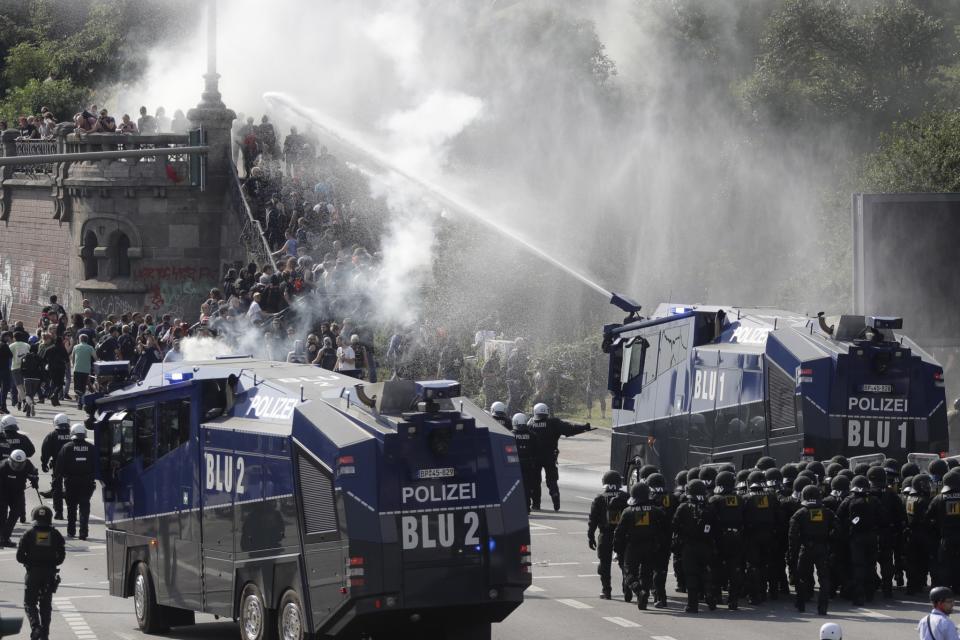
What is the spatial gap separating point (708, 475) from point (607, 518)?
1.58 m

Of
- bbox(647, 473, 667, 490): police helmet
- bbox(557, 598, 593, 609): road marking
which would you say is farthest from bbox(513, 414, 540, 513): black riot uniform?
bbox(647, 473, 667, 490): police helmet

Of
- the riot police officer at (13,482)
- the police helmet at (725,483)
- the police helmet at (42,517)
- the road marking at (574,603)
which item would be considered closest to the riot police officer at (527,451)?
the road marking at (574,603)

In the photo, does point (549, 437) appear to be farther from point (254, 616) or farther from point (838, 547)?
point (254, 616)

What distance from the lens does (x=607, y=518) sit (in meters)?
18.8

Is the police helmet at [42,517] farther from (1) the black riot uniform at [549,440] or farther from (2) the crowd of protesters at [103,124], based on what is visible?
(2) the crowd of protesters at [103,124]

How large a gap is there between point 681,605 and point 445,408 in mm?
5489

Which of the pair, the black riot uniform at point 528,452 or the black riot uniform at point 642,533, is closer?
the black riot uniform at point 642,533

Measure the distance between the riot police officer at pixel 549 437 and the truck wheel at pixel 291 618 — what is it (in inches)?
419

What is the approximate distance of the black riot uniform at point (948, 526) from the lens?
18672 millimetres

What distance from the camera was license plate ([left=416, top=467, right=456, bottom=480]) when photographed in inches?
561

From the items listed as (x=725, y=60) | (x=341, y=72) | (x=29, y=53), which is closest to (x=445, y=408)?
(x=341, y=72)

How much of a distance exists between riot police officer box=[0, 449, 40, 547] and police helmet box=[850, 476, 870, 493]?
11303 millimetres

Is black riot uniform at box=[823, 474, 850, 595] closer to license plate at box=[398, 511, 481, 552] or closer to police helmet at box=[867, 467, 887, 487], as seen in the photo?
police helmet at box=[867, 467, 887, 487]

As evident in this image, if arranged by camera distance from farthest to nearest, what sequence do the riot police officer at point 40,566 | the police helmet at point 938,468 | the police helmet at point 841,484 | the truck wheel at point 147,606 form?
1. the police helmet at point 938,468
2. the police helmet at point 841,484
3. the truck wheel at point 147,606
4. the riot police officer at point 40,566
